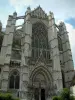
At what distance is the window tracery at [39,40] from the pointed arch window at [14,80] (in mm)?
4740

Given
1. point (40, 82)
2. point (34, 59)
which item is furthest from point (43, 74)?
point (34, 59)

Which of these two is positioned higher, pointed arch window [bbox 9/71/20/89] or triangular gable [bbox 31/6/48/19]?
triangular gable [bbox 31/6/48/19]

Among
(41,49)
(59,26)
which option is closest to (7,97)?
(41,49)

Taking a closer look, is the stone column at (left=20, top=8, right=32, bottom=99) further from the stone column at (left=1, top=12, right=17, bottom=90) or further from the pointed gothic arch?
the stone column at (left=1, top=12, right=17, bottom=90)

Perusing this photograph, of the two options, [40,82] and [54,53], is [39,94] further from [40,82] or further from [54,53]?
[54,53]

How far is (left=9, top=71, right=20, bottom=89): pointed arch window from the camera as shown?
1902cm

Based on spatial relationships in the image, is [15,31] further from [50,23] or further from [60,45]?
[60,45]

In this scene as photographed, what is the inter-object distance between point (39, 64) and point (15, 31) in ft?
25.4

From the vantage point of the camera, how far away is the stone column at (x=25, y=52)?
18.5m

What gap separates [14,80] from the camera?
19.4 meters

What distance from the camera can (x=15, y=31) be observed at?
24.0 meters

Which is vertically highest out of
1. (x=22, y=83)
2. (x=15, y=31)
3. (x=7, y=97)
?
(x=15, y=31)

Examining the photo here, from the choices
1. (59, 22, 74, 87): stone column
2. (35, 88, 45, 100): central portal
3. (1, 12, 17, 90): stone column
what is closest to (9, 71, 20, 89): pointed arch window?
(1, 12, 17, 90): stone column

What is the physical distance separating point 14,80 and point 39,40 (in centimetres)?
917
